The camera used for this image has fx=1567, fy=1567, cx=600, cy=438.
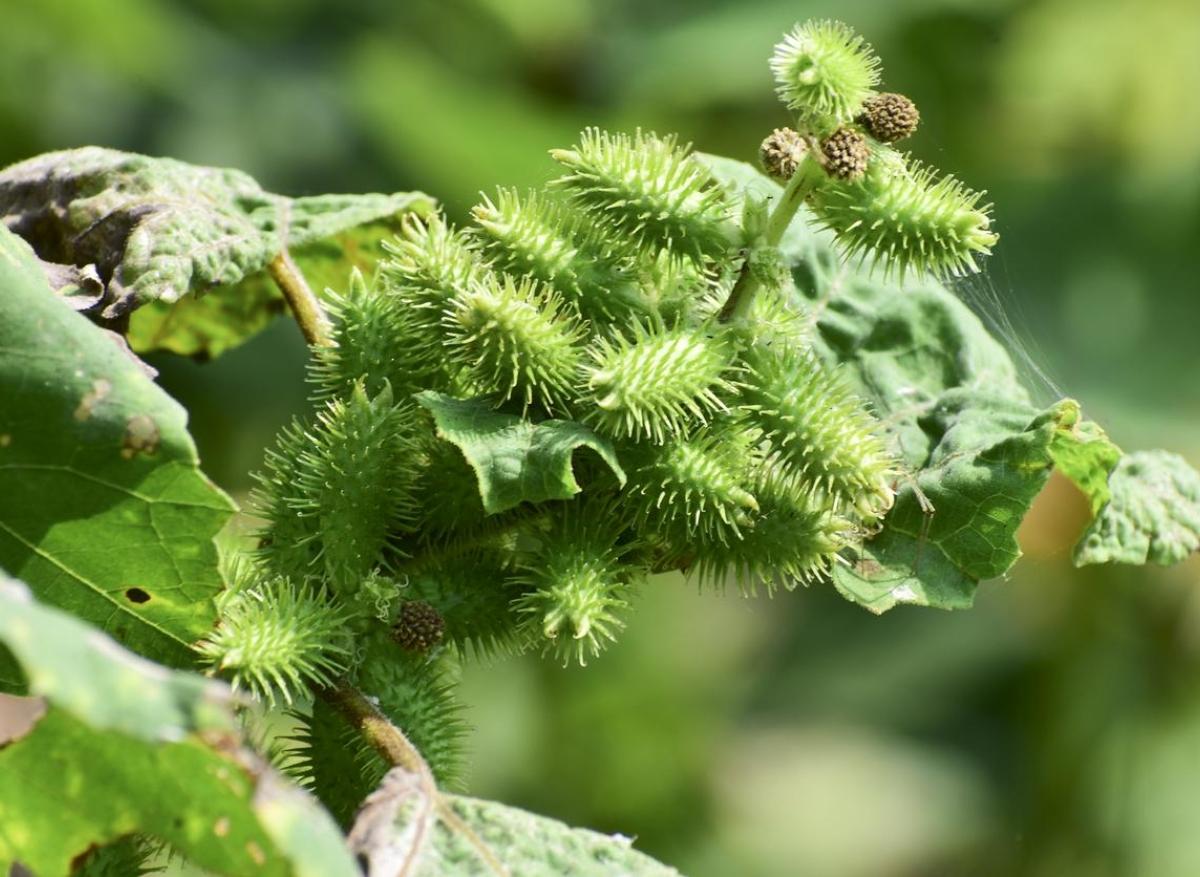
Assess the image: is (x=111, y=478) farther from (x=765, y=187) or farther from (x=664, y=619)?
(x=664, y=619)

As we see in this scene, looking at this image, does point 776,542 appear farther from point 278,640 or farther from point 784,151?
point 278,640

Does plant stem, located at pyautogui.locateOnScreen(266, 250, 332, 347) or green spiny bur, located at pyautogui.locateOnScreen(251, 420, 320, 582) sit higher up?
plant stem, located at pyautogui.locateOnScreen(266, 250, 332, 347)

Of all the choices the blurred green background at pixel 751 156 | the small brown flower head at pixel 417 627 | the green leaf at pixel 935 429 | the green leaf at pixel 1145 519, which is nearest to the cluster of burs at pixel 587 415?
the small brown flower head at pixel 417 627

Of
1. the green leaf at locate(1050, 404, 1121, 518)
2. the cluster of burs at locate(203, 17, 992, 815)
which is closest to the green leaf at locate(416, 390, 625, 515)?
the cluster of burs at locate(203, 17, 992, 815)

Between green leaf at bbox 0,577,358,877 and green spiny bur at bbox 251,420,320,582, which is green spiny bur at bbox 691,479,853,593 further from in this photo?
green leaf at bbox 0,577,358,877

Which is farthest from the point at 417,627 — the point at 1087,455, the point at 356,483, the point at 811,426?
the point at 1087,455
